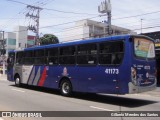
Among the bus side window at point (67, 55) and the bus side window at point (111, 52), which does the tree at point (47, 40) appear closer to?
the bus side window at point (67, 55)

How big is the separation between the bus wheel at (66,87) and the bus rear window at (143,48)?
4350 millimetres

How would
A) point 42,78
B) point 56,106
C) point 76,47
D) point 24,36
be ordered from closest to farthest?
1. point 56,106
2. point 76,47
3. point 42,78
4. point 24,36

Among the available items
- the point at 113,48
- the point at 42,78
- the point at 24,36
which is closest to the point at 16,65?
the point at 42,78

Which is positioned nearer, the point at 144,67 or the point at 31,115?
the point at 31,115

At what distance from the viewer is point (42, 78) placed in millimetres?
18250

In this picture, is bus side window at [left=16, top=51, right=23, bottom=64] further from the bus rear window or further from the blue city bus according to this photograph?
the bus rear window

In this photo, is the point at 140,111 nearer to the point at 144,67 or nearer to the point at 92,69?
the point at 144,67

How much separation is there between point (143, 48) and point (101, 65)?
1.99 m

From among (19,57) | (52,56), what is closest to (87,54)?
(52,56)

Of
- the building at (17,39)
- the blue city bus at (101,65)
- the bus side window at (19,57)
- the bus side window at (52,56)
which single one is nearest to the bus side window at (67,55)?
the blue city bus at (101,65)

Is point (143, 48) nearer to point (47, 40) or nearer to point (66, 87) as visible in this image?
point (66, 87)

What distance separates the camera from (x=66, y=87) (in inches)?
640

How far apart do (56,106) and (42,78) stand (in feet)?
20.4

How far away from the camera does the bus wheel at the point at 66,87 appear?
52.2 ft
